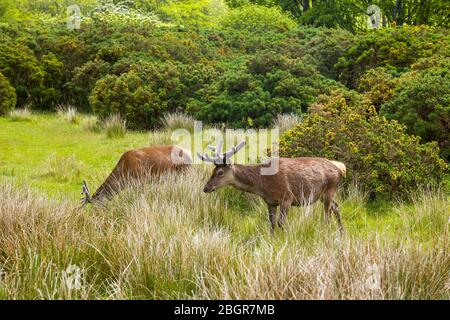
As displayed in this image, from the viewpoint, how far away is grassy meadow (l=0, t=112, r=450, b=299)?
4.58 m

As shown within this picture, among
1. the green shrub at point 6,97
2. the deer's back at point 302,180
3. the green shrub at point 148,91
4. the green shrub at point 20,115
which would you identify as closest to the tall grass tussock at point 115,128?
the green shrub at point 148,91

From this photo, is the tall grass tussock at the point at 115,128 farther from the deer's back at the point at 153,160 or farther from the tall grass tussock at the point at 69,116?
the deer's back at the point at 153,160

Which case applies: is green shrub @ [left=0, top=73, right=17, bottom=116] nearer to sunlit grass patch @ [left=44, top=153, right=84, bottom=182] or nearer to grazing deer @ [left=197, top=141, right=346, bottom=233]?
sunlit grass patch @ [left=44, top=153, right=84, bottom=182]

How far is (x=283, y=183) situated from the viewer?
23.7ft

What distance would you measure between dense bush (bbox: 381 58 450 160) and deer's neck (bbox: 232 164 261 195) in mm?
4442

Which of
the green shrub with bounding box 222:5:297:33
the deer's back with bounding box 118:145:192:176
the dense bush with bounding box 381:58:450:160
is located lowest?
the deer's back with bounding box 118:145:192:176

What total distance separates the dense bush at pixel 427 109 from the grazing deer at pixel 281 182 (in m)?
3.84

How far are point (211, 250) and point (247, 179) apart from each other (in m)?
2.09

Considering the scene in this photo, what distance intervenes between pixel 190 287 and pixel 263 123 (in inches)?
375

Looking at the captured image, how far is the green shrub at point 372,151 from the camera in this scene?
8695 mm

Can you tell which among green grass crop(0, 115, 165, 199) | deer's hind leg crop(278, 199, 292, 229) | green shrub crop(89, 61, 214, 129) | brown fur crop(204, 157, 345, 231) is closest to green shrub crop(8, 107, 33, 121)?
green grass crop(0, 115, 165, 199)

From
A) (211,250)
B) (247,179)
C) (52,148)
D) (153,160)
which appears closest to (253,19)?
(52,148)

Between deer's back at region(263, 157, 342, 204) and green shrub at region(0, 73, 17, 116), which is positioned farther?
green shrub at region(0, 73, 17, 116)

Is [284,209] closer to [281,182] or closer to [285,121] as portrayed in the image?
[281,182]
